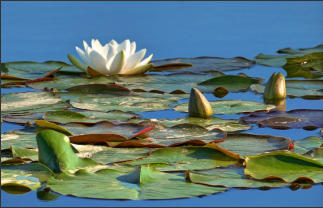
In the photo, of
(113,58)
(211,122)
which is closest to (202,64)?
(113,58)

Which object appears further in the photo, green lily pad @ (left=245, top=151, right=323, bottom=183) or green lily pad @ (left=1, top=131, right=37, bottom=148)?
green lily pad @ (left=1, top=131, right=37, bottom=148)

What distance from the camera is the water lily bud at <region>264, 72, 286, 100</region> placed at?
379 centimetres

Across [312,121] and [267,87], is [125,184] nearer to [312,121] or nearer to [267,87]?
[312,121]

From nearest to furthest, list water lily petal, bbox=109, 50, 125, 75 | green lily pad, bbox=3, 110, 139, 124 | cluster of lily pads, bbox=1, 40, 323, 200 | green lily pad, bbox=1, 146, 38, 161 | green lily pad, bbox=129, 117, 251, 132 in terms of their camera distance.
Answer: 1. cluster of lily pads, bbox=1, 40, 323, 200
2. green lily pad, bbox=1, 146, 38, 161
3. green lily pad, bbox=129, 117, 251, 132
4. green lily pad, bbox=3, 110, 139, 124
5. water lily petal, bbox=109, 50, 125, 75

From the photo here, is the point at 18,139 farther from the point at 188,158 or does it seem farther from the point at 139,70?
the point at 139,70

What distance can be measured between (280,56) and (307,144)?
2.53 metres

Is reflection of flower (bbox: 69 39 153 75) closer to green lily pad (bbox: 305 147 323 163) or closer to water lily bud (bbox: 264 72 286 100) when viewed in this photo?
water lily bud (bbox: 264 72 286 100)

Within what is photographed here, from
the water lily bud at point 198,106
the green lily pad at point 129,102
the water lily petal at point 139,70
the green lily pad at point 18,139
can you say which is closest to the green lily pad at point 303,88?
the green lily pad at point 129,102

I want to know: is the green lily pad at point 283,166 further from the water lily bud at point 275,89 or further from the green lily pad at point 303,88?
the green lily pad at point 303,88

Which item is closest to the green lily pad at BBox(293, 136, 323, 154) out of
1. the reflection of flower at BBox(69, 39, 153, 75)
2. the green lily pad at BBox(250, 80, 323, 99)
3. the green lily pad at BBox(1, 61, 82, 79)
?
the green lily pad at BBox(250, 80, 323, 99)

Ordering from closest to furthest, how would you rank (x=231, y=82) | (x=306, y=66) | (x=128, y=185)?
1. (x=128, y=185)
2. (x=231, y=82)
3. (x=306, y=66)

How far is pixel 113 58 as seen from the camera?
173 inches

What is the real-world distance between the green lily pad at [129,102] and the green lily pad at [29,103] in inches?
4.9

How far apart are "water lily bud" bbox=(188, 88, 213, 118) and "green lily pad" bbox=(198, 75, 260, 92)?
0.81 meters
